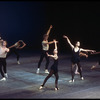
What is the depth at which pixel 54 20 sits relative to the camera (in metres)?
28.6

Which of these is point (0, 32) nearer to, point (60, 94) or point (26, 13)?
point (26, 13)

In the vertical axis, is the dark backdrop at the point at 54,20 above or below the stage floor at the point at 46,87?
above

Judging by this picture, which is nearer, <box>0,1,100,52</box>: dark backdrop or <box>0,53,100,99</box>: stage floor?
<box>0,53,100,99</box>: stage floor

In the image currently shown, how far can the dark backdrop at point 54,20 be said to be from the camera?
26.9 metres

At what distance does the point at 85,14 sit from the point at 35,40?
822 centimetres

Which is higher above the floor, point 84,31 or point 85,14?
point 85,14

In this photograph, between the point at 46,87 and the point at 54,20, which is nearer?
the point at 46,87

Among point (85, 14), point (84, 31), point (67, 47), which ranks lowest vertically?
point (67, 47)

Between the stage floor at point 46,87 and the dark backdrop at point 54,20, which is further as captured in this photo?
the dark backdrop at point 54,20

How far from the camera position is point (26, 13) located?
2920cm

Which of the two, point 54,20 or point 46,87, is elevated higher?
point 54,20

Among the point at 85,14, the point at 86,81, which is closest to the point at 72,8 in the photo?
the point at 85,14

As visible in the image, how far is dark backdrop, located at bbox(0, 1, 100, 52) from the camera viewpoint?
26.9m

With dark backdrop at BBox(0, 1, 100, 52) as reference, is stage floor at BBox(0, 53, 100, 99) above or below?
below
